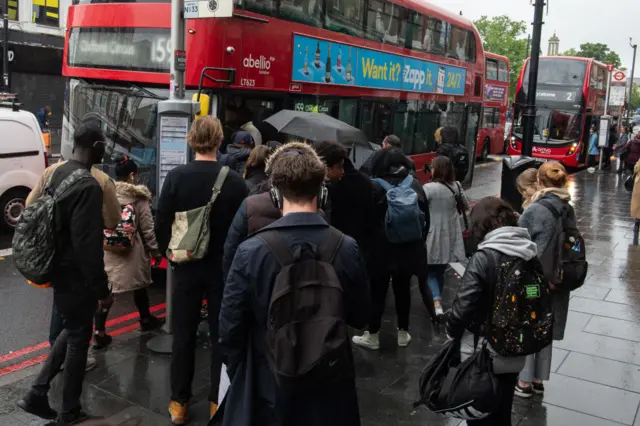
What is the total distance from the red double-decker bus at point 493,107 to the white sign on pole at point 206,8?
21.8 m

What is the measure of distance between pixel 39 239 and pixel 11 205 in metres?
6.44

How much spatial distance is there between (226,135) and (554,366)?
166 inches

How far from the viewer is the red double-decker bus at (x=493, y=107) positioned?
1052 inches

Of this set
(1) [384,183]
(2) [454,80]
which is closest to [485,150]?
(2) [454,80]

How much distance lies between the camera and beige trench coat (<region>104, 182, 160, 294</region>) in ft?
17.7

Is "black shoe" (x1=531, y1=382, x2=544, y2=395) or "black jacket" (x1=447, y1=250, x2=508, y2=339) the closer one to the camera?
"black jacket" (x1=447, y1=250, x2=508, y2=339)

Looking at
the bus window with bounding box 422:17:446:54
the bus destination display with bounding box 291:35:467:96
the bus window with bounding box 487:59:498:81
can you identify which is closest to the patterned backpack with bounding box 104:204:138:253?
the bus destination display with bounding box 291:35:467:96

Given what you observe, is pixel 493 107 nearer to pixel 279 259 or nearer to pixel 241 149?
pixel 241 149

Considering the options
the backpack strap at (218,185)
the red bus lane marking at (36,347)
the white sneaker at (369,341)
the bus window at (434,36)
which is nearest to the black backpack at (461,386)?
the backpack strap at (218,185)

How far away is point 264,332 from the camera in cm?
255

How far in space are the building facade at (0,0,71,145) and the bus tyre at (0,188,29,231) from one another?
18045 millimetres

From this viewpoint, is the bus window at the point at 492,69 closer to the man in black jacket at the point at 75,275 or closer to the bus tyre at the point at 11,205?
the bus tyre at the point at 11,205

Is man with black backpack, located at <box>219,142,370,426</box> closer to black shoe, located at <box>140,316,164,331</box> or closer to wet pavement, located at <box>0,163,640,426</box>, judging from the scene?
wet pavement, located at <box>0,163,640,426</box>

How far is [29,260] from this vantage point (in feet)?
12.3
